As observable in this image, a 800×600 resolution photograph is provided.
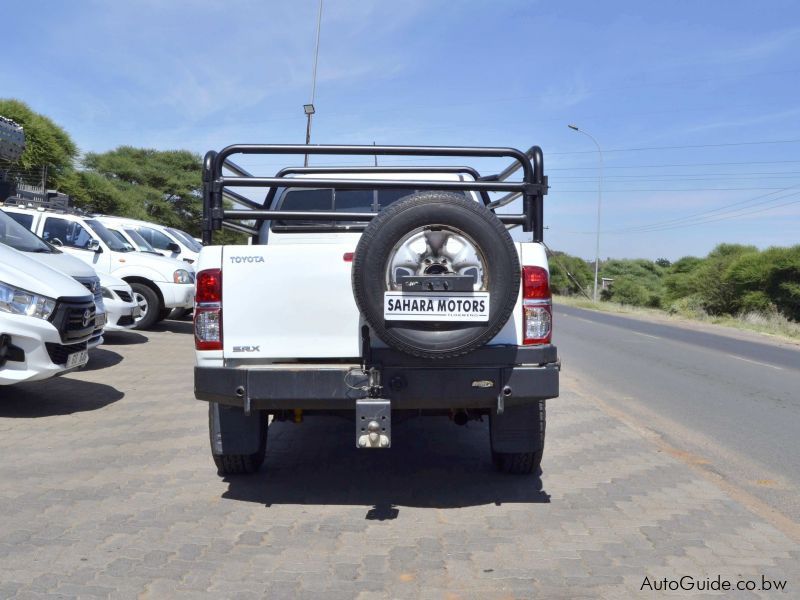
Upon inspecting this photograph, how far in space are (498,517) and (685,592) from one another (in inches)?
48.2

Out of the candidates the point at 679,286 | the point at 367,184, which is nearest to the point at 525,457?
the point at 367,184

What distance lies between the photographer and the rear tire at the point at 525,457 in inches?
194

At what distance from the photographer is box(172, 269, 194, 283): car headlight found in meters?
13.4

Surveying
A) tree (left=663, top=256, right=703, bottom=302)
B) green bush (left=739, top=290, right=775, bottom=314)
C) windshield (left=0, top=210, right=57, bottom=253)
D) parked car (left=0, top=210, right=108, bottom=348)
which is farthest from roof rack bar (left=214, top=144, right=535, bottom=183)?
tree (left=663, top=256, right=703, bottom=302)

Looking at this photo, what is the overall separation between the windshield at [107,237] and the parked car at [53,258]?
439 cm

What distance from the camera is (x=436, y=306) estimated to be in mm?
4113

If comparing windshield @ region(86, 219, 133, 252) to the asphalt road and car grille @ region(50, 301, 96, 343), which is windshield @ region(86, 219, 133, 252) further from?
the asphalt road

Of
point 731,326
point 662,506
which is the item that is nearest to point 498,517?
point 662,506

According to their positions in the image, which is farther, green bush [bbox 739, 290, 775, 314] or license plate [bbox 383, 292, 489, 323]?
green bush [bbox 739, 290, 775, 314]

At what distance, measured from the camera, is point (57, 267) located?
26.4 ft

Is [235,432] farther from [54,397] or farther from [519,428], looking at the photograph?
[54,397]

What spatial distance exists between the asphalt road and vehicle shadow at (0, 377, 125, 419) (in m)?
5.02

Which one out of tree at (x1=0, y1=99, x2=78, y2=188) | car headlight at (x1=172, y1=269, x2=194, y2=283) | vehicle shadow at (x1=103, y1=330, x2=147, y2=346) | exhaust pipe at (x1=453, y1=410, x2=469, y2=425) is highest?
tree at (x1=0, y1=99, x2=78, y2=188)

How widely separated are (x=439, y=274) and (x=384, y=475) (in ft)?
5.95
